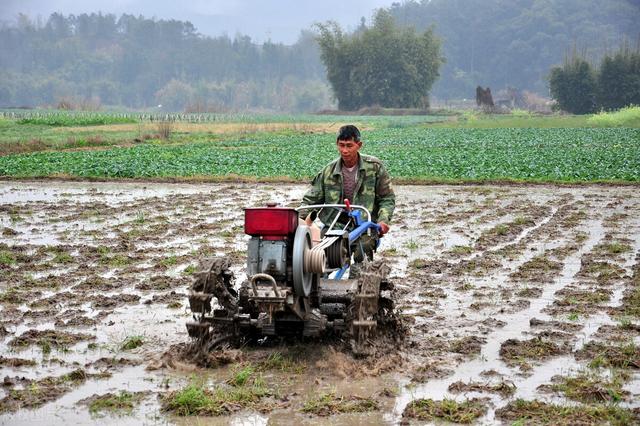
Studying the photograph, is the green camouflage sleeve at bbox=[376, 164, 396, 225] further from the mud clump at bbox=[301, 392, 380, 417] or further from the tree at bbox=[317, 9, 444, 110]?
the tree at bbox=[317, 9, 444, 110]

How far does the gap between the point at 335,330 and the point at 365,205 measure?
4.25 ft

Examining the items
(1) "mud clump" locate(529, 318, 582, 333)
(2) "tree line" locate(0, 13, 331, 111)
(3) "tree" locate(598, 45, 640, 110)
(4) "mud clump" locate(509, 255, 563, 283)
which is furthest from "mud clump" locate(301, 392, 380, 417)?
(2) "tree line" locate(0, 13, 331, 111)

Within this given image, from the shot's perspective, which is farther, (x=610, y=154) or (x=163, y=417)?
(x=610, y=154)

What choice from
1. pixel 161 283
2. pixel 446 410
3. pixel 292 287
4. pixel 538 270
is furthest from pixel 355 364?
pixel 538 270

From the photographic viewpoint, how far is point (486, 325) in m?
7.81

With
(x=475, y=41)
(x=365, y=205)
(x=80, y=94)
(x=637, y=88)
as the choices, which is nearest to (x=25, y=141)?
(x=365, y=205)

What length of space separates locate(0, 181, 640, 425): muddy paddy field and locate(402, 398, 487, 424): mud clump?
0.01 metres

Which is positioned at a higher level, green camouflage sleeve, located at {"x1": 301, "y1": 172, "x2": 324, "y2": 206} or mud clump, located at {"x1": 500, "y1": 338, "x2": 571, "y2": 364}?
green camouflage sleeve, located at {"x1": 301, "y1": 172, "x2": 324, "y2": 206}

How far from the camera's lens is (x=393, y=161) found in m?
25.7

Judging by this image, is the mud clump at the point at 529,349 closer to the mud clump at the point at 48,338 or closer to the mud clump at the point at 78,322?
the mud clump at the point at 48,338

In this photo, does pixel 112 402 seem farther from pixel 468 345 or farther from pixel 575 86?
pixel 575 86

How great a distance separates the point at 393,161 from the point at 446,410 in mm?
20465

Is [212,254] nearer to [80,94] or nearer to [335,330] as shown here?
[335,330]

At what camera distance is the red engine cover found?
6160 millimetres
